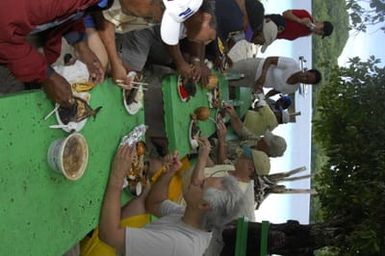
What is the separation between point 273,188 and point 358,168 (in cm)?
235

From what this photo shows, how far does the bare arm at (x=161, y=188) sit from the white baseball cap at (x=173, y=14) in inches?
43.9

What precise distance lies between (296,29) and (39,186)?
3840 millimetres

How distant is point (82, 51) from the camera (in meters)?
2.24

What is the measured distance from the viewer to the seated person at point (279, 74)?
4895 mm

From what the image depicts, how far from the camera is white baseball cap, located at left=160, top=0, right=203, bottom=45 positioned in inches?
82.9

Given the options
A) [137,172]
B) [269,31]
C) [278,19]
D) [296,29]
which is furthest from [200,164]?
[296,29]

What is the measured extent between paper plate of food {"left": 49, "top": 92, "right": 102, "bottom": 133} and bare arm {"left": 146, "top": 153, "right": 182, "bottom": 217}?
1.10 m

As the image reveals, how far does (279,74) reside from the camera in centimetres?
501

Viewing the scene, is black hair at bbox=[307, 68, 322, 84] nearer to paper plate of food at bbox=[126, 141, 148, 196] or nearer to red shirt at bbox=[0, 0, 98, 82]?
paper plate of food at bbox=[126, 141, 148, 196]

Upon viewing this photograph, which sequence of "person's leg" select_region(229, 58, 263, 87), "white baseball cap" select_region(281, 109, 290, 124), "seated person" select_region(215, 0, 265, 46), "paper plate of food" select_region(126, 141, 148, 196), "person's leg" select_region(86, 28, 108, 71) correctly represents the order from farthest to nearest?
1. "white baseball cap" select_region(281, 109, 290, 124)
2. "person's leg" select_region(229, 58, 263, 87)
3. "seated person" select_region(215, 0, 265, 46)
4. "paper plate of food" select_region(126, 141, 148, 196)
5. "person's leg" select_region(86, 28, 108, 71)

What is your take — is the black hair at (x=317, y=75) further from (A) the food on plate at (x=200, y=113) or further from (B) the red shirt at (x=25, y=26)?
(B) the red shirt at (x=25, y=26)

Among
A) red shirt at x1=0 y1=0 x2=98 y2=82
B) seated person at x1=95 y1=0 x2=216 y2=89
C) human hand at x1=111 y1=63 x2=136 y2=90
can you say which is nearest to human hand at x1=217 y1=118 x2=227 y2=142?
seated person at x1=95 y1=0 x2=216 y2=89

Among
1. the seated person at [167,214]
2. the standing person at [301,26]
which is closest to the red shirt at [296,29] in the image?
the standing person at [301,26]

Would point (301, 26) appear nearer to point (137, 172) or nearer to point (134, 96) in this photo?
point (134, 96)
